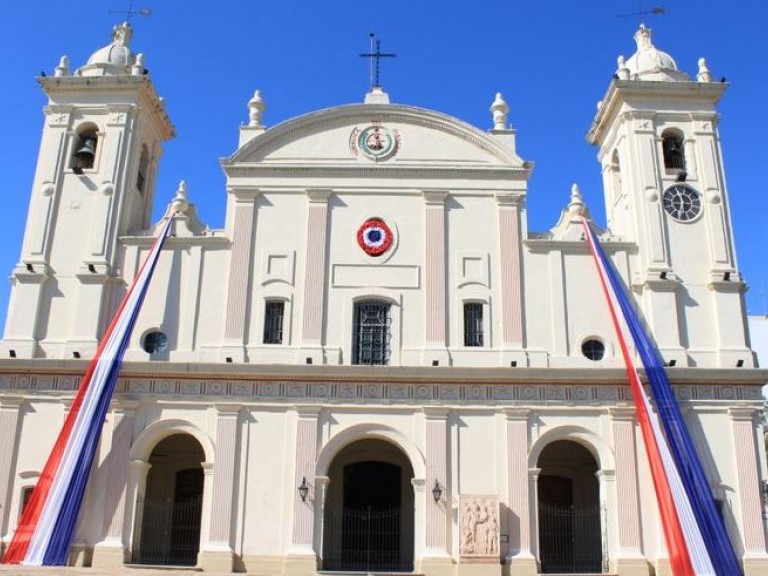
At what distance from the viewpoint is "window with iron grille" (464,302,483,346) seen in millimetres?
22938

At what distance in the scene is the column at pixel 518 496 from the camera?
20.5m

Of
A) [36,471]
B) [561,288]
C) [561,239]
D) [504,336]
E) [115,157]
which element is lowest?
[36,471]

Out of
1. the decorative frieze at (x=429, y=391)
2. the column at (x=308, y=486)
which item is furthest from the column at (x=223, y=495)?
the column at (x=308, y=486)

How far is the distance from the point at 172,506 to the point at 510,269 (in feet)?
36.6

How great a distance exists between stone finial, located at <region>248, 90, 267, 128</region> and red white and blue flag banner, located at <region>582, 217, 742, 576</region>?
1124 cm

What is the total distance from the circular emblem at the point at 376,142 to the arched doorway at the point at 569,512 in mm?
9648

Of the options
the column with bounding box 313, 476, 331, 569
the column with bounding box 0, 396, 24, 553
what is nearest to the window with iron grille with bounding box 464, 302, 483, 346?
the column with bounding box 313, 476, 331, 569

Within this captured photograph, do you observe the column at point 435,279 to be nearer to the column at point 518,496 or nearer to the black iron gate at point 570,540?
the column at point 518,496

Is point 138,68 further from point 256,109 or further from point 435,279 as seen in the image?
point 435,279

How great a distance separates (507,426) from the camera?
21.7 m

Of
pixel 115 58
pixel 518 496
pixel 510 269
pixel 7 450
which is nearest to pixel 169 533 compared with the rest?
pixel 7 450

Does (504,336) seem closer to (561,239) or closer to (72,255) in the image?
(561,239)

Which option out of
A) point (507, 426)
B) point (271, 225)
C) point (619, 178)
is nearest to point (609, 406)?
point (507, 426)

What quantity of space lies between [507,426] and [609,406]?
2694 mm
